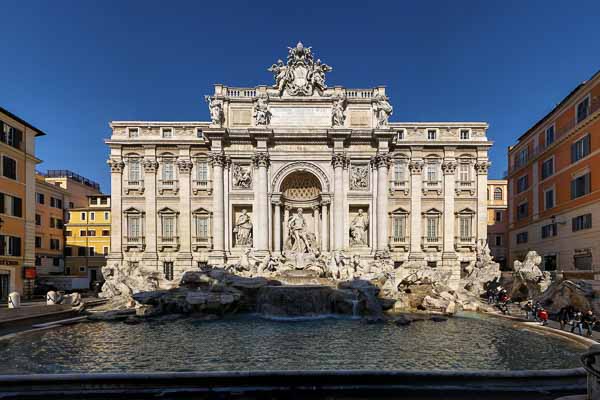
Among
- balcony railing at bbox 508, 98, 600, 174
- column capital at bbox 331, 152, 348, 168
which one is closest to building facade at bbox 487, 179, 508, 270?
balcony railing at bbox 508, 98, 600, 174

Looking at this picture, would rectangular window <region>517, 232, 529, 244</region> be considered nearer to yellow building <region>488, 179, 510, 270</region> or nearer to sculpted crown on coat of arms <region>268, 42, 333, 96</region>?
yellow building <region>488, 179, 510, 270</region>

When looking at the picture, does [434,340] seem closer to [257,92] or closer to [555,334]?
[555,334]

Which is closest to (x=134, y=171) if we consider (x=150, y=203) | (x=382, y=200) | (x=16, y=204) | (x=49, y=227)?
(x=150, y=203)

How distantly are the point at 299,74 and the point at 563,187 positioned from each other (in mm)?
24678

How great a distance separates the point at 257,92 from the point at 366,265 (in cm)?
1829

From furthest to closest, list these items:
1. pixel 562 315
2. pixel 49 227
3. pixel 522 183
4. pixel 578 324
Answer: pixel 49 227 → pixel 522 183 → pixel 562 315 → pixel 578 324

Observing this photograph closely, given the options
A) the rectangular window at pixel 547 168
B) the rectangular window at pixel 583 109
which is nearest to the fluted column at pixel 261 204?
the rectangular window at pixel 583 109

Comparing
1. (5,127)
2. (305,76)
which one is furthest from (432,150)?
(5,127)

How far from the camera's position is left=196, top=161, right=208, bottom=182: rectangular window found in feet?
105

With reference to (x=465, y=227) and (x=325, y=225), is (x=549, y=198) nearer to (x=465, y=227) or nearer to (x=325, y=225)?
(x=465, y=227)

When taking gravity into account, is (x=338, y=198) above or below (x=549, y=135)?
below

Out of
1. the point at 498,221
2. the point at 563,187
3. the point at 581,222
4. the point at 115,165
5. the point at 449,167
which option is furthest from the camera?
the point at 498,221

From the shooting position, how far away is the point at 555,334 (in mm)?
15172

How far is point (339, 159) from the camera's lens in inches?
1204
